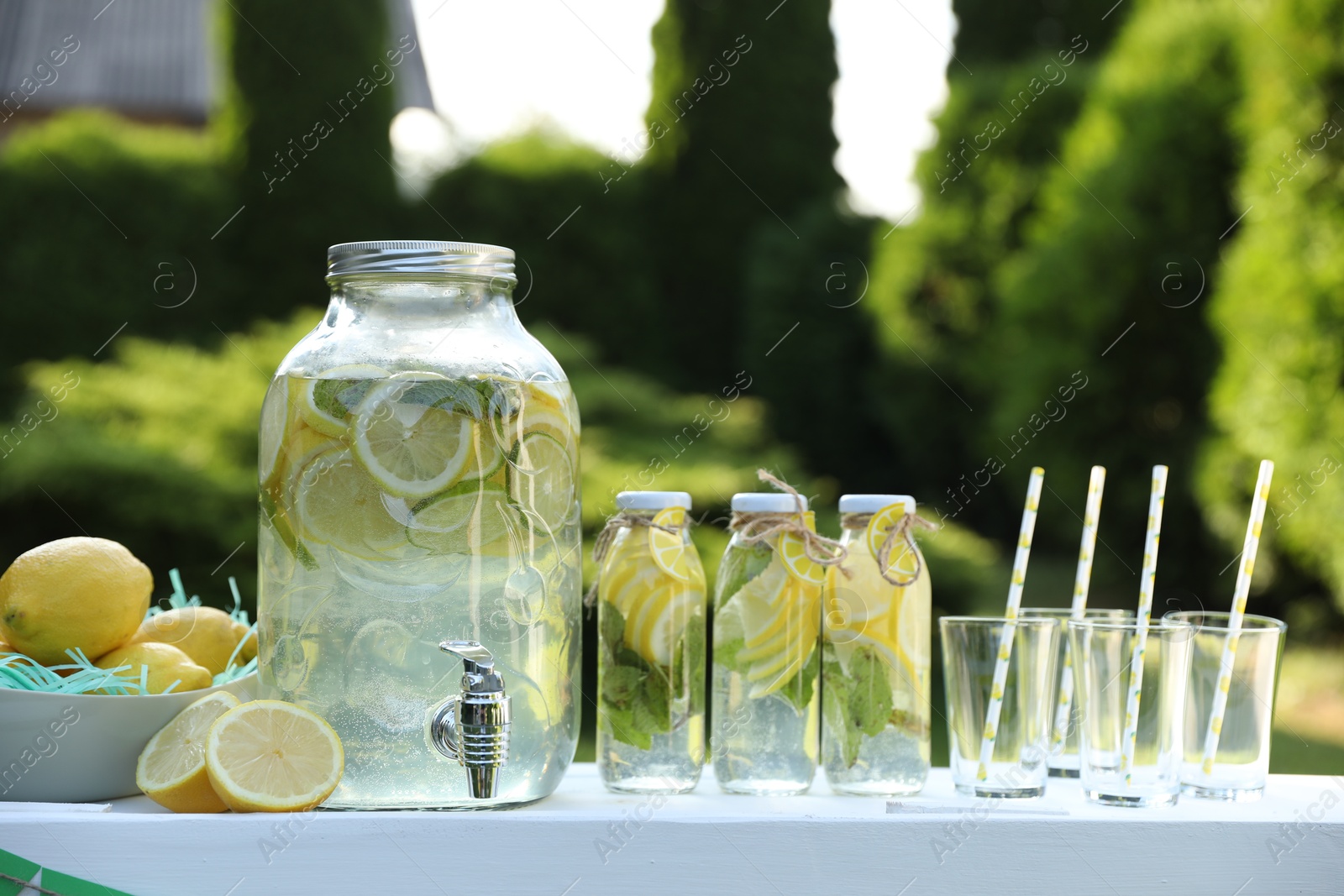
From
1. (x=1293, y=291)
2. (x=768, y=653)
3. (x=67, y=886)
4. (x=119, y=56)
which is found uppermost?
(x=119, y=56)

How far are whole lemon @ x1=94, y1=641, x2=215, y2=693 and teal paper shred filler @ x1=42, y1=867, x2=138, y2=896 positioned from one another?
0.22 meters

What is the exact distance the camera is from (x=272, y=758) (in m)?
1.07

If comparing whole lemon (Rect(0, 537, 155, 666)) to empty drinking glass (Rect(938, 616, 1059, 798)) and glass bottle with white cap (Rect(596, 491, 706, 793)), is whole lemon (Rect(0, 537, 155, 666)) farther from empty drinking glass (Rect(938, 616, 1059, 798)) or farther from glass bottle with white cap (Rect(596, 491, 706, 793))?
empty drinking glass (Rect(938, 616, 1059, 798))

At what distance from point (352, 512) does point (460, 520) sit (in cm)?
10

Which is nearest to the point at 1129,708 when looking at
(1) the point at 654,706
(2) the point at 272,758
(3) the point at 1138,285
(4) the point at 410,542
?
(1) the point at 654,706

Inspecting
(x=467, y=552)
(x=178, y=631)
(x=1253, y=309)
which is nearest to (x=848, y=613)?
(x=467, y=552)

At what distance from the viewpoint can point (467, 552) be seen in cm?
110

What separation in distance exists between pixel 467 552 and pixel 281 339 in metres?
4.91

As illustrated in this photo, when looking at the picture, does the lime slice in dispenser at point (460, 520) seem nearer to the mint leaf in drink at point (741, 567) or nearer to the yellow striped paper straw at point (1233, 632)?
the mint leaf in drink at point (741, 567)

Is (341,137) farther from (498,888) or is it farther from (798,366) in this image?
(498,888)

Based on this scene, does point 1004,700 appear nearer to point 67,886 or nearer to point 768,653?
point 768,653

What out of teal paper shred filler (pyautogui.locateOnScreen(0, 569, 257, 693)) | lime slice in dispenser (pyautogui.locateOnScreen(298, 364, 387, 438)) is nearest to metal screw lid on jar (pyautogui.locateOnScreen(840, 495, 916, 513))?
lime slice in dispenser (pyautogui.locateOnScreen(298, 364, 387, 438))

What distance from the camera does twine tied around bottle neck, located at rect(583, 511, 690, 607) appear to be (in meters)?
1.20

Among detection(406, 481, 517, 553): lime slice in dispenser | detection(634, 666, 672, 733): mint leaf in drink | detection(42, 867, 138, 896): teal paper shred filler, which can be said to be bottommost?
detection(42, 867, 138, 896): teal paper shred filler
